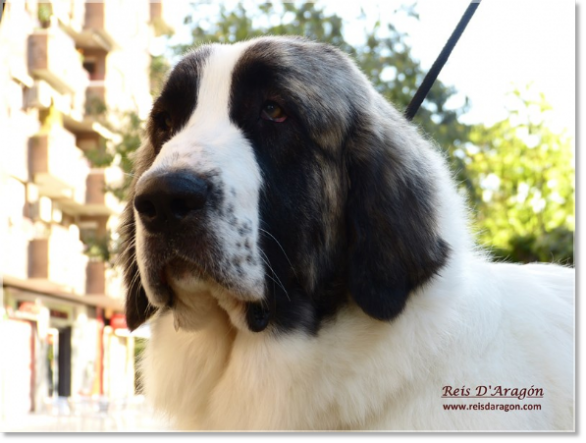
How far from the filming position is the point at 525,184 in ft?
26.4

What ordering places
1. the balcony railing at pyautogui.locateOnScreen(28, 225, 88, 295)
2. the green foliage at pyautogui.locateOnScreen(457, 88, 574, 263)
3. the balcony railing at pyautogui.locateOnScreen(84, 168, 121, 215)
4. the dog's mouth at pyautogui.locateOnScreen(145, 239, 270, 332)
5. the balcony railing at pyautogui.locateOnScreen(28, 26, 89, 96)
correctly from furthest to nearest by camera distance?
the balcony railing at pyautogui.locateOnScreen(84, 168, 121, 215) → the balcony railing at pyautogui.locateOnScreen(28, 26, 89, 96) → the balcony railing at pyautogui.locateOnScreen(28, 225, 88, 295) → the green foliage at pyautogui.locateOnScreen(457, 88, 574, 263) → the dog's mouth at pyautogui.locateOnScreen(145, 239, 270, 332)

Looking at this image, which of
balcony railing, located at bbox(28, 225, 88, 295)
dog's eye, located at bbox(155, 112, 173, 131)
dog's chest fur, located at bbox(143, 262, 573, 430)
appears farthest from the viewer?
balcony railing, located at bbox(28, 225, 88, 295)

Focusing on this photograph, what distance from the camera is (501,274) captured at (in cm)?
371

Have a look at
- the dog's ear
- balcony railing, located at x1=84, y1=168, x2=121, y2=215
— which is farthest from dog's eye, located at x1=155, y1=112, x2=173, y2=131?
balcony railing, located at x1=84, y1=168, x2=121, y2=215

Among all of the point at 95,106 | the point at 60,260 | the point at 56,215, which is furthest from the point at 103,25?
the point at 95,106

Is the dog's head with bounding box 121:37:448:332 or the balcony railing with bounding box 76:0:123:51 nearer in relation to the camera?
the dog's head with bounding box 121:37:448:332

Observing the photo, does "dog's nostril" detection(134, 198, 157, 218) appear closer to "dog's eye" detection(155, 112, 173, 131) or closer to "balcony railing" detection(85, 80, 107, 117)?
"dog's eye" detection(155, 112, 173, 131)

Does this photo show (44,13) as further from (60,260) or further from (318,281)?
(318,281)

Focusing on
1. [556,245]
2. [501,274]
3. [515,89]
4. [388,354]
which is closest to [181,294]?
[388,354]

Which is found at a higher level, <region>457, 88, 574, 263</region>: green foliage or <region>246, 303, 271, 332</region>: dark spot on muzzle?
<region>246, 303, 271, 332</region>: dark spot on muzzle

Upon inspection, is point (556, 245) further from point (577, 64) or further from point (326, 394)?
point (326, 394)

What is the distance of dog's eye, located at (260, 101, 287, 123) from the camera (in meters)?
3.45

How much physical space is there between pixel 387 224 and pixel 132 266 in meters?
1.23

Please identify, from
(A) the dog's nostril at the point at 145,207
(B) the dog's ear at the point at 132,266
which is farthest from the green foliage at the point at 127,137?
(A) the dog's nostril at the point at 145,207
